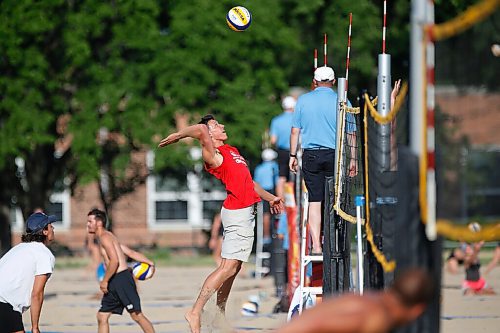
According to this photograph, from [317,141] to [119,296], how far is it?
9.21 feet

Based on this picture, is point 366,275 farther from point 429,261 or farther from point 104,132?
point 104,132

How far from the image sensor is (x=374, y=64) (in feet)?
103

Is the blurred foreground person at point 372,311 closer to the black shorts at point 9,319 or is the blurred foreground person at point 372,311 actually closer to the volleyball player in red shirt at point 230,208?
the black shorts at point 9,319

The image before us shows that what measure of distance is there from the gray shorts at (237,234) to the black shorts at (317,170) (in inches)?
36.1

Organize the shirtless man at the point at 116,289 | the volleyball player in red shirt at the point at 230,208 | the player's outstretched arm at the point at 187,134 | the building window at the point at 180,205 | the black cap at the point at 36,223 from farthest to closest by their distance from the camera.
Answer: the building window at the point at 180,205, the shirtless man at the point at 116,289, the volleyball player in red shirt at the point at 230,208, the player's outstretched arm at the point at 187,134, the black cap at the point at 36,223

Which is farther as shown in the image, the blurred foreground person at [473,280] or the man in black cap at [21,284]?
the blurred foreground person at [473,280]

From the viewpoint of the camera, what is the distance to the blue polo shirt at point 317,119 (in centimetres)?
1325

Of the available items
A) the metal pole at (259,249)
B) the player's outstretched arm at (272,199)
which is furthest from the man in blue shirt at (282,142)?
the metal pole at (259,249)

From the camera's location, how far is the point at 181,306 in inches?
723

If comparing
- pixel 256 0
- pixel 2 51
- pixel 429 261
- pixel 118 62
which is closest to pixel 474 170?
pixel 256 0

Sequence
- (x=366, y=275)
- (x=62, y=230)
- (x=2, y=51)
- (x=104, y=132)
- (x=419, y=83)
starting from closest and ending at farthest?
(x=419, y=83), (x=366, y=275), (x=2, y=51), (x=104, y=132), (x=62, y=230)

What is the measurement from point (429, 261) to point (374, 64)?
24.6m

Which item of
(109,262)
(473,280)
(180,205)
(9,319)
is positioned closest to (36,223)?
(9,319)

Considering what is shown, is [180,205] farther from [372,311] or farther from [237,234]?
[372,311]
